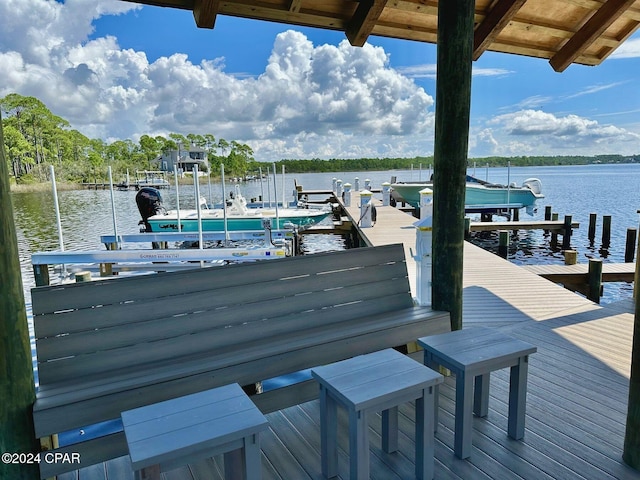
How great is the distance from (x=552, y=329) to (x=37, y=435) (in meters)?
3.56

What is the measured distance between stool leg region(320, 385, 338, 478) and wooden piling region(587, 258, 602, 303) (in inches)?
229

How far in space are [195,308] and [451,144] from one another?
1.67 m

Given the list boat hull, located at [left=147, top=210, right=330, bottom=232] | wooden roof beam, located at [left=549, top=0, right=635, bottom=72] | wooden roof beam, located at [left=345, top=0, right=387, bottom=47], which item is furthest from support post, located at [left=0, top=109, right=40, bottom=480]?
boat hull, located at [left=147, top=210, right=330, bottom=232]

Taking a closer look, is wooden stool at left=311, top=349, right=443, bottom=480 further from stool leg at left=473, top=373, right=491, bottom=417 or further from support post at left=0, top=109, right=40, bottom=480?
support post at left=0, top=109, right=40, bottom=480

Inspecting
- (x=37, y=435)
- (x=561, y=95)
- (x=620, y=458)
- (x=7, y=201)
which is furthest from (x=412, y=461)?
(x=561, y=95)

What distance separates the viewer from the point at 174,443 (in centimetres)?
126

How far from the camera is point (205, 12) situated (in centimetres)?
248

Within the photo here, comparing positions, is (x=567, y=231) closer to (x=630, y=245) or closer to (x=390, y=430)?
(x=630, y=245)

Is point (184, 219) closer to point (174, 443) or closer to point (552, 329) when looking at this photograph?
point (552, 329)

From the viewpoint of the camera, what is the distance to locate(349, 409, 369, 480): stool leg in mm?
1536

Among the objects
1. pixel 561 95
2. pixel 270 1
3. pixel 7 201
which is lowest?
pixel 7 201

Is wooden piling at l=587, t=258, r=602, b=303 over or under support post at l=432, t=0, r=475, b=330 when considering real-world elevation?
under

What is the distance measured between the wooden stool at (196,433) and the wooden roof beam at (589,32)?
12.2 feet

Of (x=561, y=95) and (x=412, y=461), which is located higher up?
(x=561, y=95)
